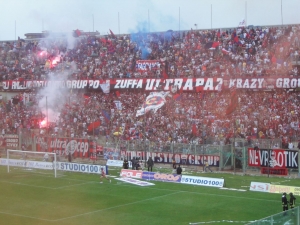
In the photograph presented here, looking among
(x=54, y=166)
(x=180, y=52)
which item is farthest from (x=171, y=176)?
(x=180, y=52)

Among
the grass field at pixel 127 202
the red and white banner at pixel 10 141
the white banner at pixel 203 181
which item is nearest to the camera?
the grass field at pixel 127 202

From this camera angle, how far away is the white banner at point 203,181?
113 feet

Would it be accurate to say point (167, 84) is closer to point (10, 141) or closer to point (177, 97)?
point (177, 97)

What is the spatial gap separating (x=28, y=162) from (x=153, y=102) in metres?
13.9

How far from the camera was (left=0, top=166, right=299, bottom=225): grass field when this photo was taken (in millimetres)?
26172

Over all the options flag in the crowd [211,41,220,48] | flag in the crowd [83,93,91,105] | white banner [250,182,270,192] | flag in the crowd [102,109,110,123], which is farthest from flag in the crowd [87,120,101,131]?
white banner [250,182,270,192]

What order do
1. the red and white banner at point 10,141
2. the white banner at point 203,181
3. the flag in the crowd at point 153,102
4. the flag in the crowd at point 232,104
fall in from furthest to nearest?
the red and white banner at point 10,141 < the flag in the crowd at point 153,102 < the flag in the crowd at point 232,104 < the white banner at point 203,181

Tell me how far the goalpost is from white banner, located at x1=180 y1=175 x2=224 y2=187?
1067 cm

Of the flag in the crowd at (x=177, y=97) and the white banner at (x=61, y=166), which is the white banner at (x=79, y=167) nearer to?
the white banner at (x=61, y=166)

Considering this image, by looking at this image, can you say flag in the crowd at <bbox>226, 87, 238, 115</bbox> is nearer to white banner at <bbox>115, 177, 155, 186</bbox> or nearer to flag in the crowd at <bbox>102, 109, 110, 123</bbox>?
white banner at <bbox>115, 177, 155, 186</bbox>

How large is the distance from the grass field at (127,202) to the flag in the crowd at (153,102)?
1233cm

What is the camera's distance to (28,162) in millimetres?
43156

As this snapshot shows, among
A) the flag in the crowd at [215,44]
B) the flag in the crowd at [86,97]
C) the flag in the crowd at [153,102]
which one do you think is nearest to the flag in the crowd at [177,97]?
the flag in the crowd at [153,102]

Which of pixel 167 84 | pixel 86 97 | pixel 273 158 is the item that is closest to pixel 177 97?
pixel 167 84
